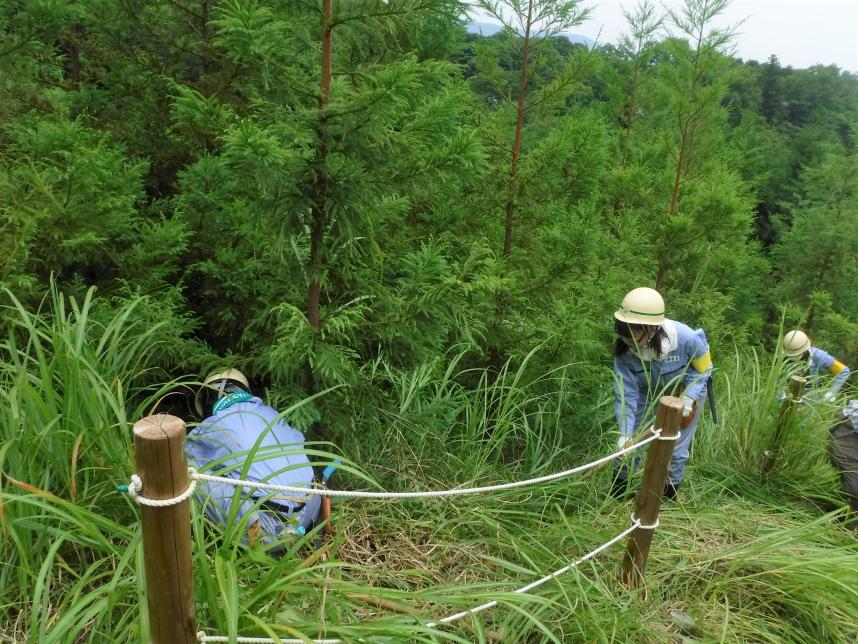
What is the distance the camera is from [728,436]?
12.3 ft

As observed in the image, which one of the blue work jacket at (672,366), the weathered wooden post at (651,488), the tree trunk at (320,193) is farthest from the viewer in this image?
the blue work jacket at (672,366)

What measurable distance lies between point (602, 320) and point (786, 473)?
161 cm

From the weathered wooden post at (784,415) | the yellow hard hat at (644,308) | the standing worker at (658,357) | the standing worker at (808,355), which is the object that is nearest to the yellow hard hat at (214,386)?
the standing worker at (658,357)

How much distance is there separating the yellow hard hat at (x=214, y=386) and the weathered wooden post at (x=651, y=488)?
1.85m

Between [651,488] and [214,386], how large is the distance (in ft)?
6.36

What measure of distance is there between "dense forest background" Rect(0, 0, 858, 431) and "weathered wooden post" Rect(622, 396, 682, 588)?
3.96ft

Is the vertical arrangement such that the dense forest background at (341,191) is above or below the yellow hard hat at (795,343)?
above

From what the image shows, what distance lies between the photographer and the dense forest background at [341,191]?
2.49 meters

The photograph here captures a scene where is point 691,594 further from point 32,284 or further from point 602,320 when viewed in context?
point 32,284

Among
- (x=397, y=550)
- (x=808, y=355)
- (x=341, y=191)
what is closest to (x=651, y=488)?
(x=397, y=550)

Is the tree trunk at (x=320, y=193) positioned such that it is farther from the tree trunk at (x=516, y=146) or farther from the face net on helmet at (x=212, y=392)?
the tree trunk at (x=516, y=146)

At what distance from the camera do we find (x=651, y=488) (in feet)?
6.57

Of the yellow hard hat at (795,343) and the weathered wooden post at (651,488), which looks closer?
the weathered wooden post at (651,488)

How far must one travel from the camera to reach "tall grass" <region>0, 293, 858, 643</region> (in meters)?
1.52
